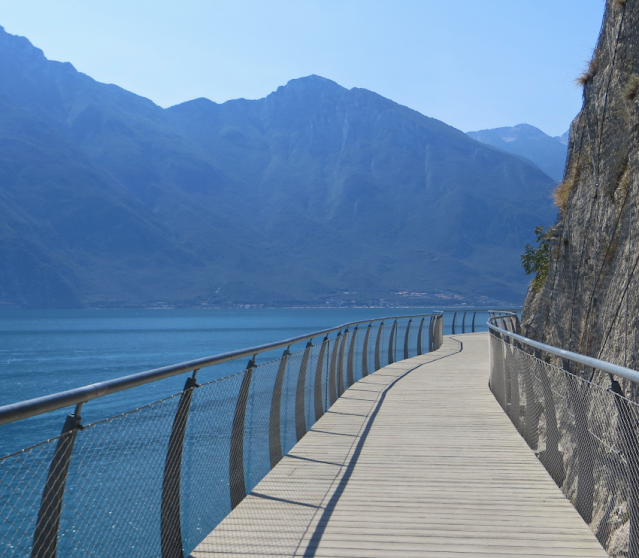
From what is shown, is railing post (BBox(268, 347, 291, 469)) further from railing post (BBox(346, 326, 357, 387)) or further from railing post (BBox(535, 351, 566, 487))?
railing post (BBox(346, 326, 357, 387))

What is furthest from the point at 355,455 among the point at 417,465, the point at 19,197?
the point at 19,197

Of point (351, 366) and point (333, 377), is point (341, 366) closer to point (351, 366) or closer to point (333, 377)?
point (333, 377)

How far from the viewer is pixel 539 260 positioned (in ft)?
82.1

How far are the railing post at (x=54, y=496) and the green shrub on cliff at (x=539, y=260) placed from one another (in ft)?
48.7

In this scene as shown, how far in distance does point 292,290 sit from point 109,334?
335ft

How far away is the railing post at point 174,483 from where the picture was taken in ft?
11.4

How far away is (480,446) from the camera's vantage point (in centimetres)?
676

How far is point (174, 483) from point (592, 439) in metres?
2.51

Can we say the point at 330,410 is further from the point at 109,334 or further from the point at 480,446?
the point at 109,334

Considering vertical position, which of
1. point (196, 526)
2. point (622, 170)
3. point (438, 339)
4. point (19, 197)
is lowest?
point (196, 526)

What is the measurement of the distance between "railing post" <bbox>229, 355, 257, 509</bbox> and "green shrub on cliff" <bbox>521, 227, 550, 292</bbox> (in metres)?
12.7

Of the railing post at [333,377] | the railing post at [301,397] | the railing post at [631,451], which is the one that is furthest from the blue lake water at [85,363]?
the railing post at [631,451]

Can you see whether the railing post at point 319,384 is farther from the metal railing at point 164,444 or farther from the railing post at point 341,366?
the railing post at point 341,366

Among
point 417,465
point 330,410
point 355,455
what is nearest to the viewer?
point 417,465
